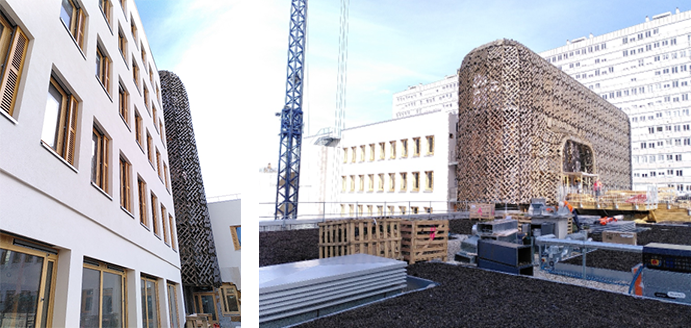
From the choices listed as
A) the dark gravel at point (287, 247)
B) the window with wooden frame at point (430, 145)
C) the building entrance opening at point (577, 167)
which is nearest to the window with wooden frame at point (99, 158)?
the dark gravel at point (287, 247)

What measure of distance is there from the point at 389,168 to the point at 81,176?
2693 centimetres

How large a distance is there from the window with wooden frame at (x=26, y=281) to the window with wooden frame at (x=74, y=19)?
1.79 ft

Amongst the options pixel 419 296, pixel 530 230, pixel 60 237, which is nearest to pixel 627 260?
pixel 530 230

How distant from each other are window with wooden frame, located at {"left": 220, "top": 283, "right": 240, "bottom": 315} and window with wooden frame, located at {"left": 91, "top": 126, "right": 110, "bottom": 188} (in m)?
0.74

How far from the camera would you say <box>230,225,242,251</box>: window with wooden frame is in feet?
5.90

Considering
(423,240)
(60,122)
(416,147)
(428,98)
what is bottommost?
(423,240)

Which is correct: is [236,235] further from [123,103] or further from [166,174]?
[123,103]

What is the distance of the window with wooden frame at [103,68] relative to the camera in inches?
46.1

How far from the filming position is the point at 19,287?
843 mm

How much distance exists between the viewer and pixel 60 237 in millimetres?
939

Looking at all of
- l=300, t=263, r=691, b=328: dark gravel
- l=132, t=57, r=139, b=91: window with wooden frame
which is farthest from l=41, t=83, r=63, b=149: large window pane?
l=300, t=263, r=691, b=328: dark gravel

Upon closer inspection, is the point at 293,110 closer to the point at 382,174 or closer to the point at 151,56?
the point at 382,174

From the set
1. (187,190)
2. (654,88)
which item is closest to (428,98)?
(654,88)

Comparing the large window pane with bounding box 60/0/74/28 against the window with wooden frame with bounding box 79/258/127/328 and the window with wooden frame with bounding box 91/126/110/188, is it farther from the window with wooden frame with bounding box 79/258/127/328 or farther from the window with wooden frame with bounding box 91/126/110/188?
the window with wooden frame with bounding box 79/258/127/328
